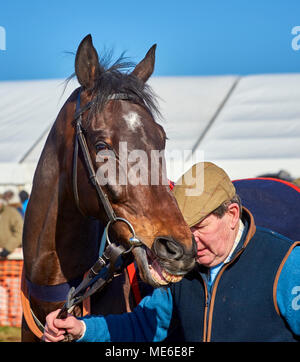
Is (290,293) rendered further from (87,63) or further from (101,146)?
(87,63)

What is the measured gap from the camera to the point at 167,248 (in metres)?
2.27

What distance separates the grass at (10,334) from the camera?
6336mm

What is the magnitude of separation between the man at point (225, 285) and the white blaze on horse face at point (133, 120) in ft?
1.07

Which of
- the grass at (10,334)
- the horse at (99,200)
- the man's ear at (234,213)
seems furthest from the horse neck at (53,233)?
the grass at (10,334)

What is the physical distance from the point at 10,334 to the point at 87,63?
4.91 meters

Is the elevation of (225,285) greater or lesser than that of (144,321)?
greater

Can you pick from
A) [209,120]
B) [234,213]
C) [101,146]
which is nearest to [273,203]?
[234,213]

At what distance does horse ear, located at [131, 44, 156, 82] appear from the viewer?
2.89m

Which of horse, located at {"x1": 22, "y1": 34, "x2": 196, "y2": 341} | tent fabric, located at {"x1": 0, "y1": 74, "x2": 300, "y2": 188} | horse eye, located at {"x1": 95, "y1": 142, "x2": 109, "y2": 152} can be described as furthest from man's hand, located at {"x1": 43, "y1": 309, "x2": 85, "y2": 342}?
tent fabric, located at {"x1": 0, "y1": 74, "x2": 300, "y2": 188}

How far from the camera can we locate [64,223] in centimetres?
268

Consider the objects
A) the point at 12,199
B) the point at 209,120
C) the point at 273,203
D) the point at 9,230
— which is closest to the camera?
the point at 273,203

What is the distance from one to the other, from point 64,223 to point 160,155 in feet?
2.10

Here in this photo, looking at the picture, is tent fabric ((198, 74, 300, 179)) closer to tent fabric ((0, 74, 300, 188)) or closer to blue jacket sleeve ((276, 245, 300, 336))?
tent fabric ((0, 74, 300, 188))

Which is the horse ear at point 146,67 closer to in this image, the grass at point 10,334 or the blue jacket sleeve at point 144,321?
the blue jacket sleeve at point 144,321
